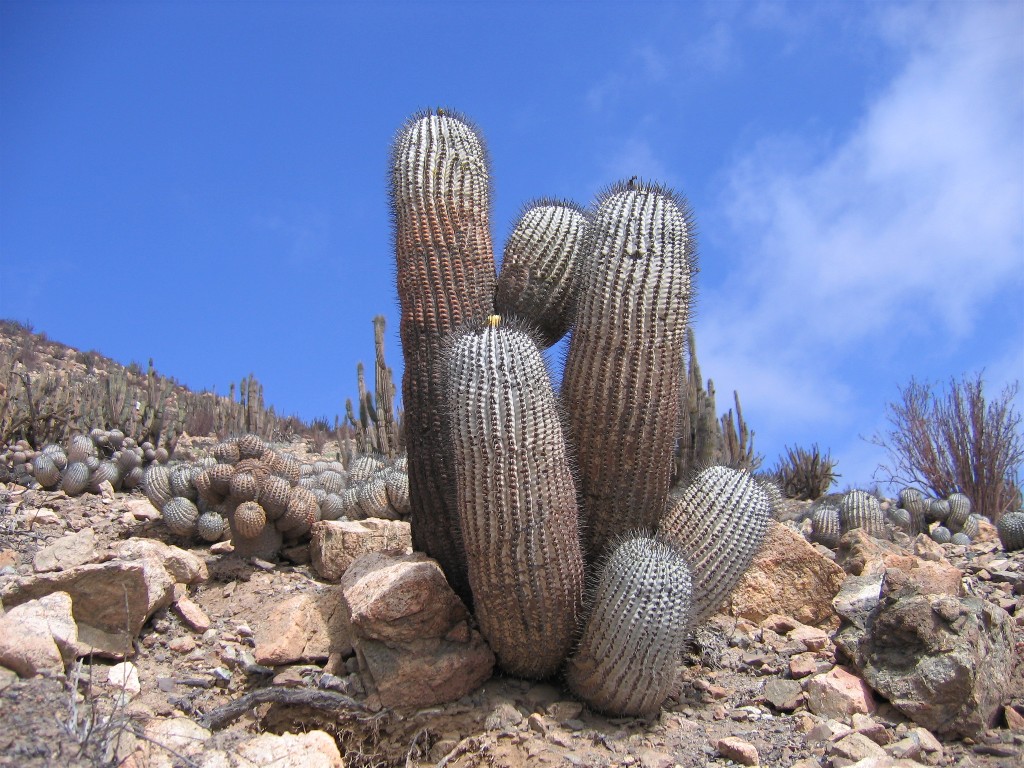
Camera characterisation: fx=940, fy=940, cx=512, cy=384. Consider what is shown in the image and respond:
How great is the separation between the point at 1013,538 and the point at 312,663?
26.1 feet

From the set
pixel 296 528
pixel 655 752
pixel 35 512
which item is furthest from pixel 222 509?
pixel 655 752

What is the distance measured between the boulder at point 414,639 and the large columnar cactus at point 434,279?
447 millimetres

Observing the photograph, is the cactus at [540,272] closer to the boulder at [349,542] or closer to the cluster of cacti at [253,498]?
the boulder at [349,542]

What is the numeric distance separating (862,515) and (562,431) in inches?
235

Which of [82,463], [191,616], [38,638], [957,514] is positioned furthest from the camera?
[957,514]

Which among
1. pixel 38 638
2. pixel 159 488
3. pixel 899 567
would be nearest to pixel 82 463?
pixel 159 488

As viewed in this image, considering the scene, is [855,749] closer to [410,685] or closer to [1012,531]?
[410,685]

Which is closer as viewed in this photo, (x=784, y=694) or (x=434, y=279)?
(x=784, y=694)

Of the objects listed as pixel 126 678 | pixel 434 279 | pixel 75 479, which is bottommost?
pixel 126 678

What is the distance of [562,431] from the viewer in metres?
5.21

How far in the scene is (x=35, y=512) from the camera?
844cm

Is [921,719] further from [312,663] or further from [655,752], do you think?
[312,663]

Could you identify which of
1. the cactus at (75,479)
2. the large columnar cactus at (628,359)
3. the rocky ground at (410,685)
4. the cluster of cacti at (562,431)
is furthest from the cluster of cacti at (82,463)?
the large columnar cactus at (628,359)

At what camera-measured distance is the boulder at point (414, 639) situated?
537 cm
